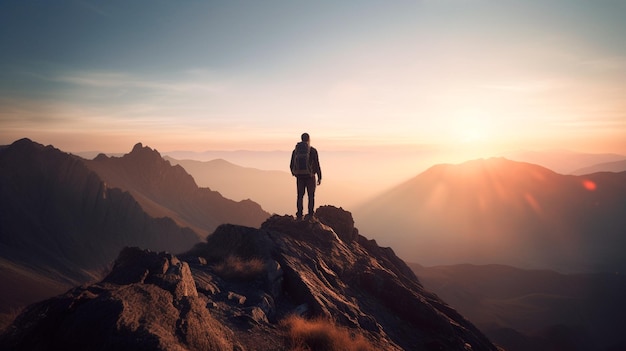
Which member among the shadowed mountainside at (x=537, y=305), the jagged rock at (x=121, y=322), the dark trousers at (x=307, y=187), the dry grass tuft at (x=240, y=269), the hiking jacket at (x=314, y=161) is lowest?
the shadowed mountainside at (x=537, y=305)

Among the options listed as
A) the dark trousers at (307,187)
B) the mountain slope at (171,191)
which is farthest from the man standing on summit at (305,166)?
the mountain slope at (171,191)

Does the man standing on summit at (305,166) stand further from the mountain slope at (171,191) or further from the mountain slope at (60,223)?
the mountain slope at (171,191)

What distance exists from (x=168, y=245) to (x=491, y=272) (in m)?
98.1

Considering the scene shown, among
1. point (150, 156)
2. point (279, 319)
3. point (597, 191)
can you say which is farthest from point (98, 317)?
point (597, 191)

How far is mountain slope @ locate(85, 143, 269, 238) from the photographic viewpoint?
135875 mm

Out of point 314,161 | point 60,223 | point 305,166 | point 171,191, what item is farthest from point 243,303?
point 171,191

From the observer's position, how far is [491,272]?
103312 mm

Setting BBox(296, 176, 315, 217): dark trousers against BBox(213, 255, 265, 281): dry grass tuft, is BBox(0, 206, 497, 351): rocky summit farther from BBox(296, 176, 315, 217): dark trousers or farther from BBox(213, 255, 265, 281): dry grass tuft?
BBox(296, 176, 315, 217): dark trousers

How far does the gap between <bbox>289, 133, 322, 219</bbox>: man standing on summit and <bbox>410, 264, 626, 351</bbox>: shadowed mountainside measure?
50414mm

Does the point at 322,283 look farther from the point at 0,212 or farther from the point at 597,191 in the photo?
the point at 597,191

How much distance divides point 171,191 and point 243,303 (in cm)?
15332

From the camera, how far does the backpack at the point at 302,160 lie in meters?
14.2

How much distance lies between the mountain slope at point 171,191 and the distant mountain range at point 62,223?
1.23 m

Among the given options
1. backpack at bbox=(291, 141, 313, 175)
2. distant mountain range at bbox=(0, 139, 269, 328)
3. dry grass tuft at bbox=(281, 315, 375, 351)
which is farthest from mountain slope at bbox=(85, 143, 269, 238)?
Answer: dry grass tuft at bbox=(281, 315, 375, 351)
